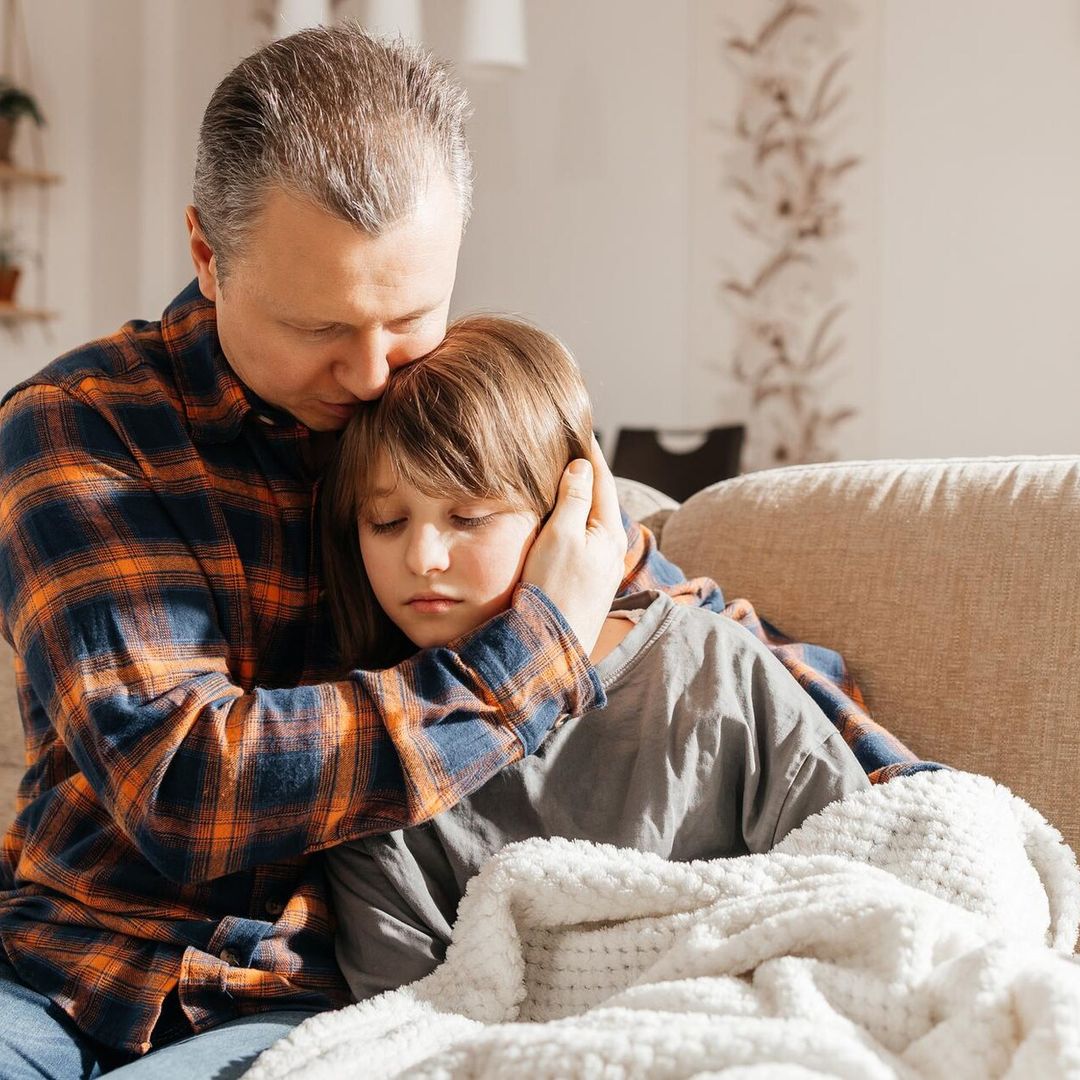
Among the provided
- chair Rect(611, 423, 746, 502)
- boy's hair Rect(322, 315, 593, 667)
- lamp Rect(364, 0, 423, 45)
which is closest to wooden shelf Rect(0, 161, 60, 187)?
lamp Rect(364, 0, 423, 45)

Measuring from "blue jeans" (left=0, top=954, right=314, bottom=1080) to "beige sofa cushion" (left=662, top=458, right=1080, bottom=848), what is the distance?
2.41ft

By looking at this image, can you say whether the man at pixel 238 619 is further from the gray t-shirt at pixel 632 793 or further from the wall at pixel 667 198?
the wall at pixel 667 198

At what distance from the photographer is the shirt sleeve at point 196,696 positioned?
3.25ft

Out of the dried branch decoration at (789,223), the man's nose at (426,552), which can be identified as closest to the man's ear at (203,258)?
the man's nose at (426,552)

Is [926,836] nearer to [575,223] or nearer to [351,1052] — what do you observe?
[351,1052]

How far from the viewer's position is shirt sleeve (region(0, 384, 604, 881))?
99 cm

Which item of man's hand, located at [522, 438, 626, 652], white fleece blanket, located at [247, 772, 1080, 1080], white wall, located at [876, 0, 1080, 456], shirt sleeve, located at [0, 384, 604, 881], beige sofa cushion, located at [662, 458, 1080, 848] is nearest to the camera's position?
white fleece blanket, located at [247, 772, 1080, 1080]

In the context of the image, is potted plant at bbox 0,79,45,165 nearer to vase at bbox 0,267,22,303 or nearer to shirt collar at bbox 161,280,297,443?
vase at bbox 0,267,22,303

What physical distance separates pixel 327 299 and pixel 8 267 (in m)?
4.09

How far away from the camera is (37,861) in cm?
116

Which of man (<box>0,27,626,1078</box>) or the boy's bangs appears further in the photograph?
the boy's bangs

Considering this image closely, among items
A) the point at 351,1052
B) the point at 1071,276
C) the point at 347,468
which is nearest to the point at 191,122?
the point at 1071,276

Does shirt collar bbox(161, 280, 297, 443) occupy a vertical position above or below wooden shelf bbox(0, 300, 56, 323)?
below

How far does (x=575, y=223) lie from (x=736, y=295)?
713mm
